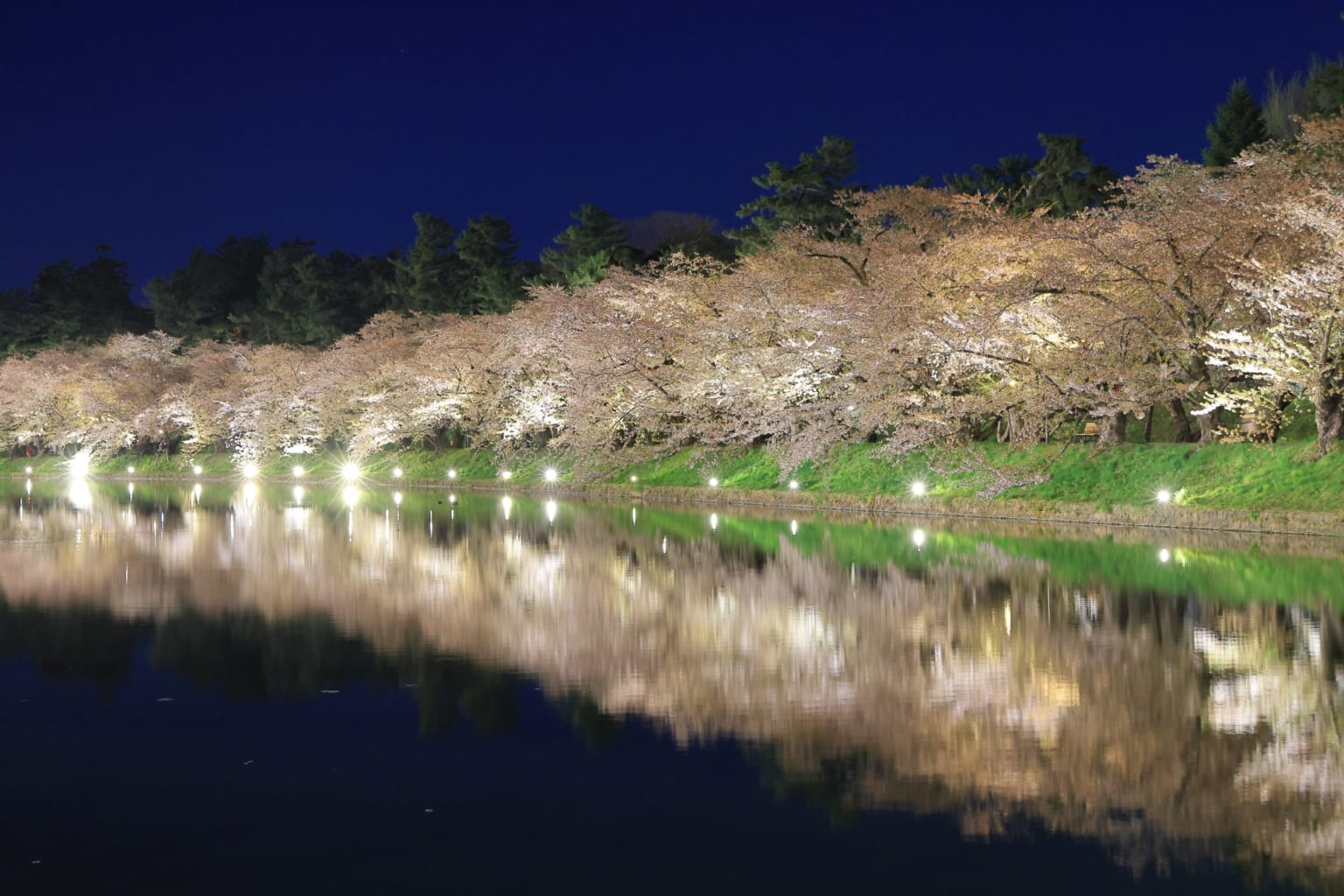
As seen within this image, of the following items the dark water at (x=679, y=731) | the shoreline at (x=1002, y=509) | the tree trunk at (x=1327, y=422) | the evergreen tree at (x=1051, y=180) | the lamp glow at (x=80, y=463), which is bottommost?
the dark water at (x=679, y=731)

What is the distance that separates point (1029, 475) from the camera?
27.8 m

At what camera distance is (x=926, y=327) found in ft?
95.5

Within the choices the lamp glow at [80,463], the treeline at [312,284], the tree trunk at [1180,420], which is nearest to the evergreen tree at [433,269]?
the treeline at [312,284]

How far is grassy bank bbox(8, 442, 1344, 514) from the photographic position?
2303 cm

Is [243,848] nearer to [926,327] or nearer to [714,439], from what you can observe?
[926,327]

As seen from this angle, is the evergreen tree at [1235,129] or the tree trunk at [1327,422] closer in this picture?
the tree trunk at [1327,422]

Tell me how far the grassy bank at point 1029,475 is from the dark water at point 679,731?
6.17 m

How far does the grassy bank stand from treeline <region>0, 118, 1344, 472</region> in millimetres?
668

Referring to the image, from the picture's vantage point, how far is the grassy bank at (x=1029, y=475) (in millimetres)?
23031

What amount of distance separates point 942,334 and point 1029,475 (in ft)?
12.1

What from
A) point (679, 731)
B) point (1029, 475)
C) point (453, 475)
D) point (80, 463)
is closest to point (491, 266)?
point (453, 475)

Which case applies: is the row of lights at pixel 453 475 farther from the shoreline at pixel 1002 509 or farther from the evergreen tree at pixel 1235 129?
the evergreen tree at pixel 1235 129

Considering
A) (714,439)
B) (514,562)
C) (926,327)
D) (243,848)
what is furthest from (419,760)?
(714,439)

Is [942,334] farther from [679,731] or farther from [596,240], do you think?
[596,240]
